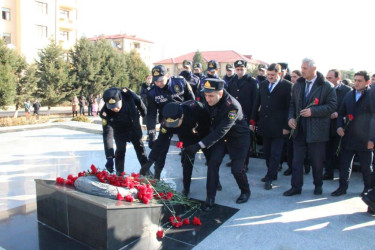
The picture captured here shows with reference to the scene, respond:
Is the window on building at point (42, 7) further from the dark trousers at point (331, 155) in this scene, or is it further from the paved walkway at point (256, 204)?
the dark trousers at point (331, 155)

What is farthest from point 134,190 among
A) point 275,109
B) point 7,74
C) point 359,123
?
point 7,74

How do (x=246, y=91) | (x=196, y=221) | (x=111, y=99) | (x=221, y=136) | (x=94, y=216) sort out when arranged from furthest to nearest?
1. (x=246, y=91)
2. (x=111, y=99)
3. (x=221, y=136)
4. (x=196, y=221)
5. (x=94, y=216)

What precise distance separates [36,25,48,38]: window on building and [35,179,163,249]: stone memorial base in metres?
34.3

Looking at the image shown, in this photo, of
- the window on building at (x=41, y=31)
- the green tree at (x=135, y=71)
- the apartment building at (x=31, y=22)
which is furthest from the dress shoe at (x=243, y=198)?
the window on building at (x=41, y=31)

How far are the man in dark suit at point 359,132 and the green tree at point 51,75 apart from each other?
1962cm

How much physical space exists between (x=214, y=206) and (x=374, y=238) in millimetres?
1715

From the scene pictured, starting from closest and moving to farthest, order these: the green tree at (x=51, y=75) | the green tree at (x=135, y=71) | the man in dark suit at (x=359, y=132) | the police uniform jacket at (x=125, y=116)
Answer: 1. the man in dark suit at (x=359, y=132)
2. the police uniform jacket at (x=125, y=116)
3. the green tree at (x=51, y=75)
4. the green tree at (x=135, y=71)

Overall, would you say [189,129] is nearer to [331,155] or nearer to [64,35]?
[331,155]

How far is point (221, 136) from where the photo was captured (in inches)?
139

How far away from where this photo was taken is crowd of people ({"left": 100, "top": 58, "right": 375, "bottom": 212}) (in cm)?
365

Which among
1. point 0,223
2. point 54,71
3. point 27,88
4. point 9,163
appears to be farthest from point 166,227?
point 54,71

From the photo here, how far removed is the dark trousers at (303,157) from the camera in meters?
4.08

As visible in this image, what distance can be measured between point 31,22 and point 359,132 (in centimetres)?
3492

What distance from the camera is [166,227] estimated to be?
321cm
